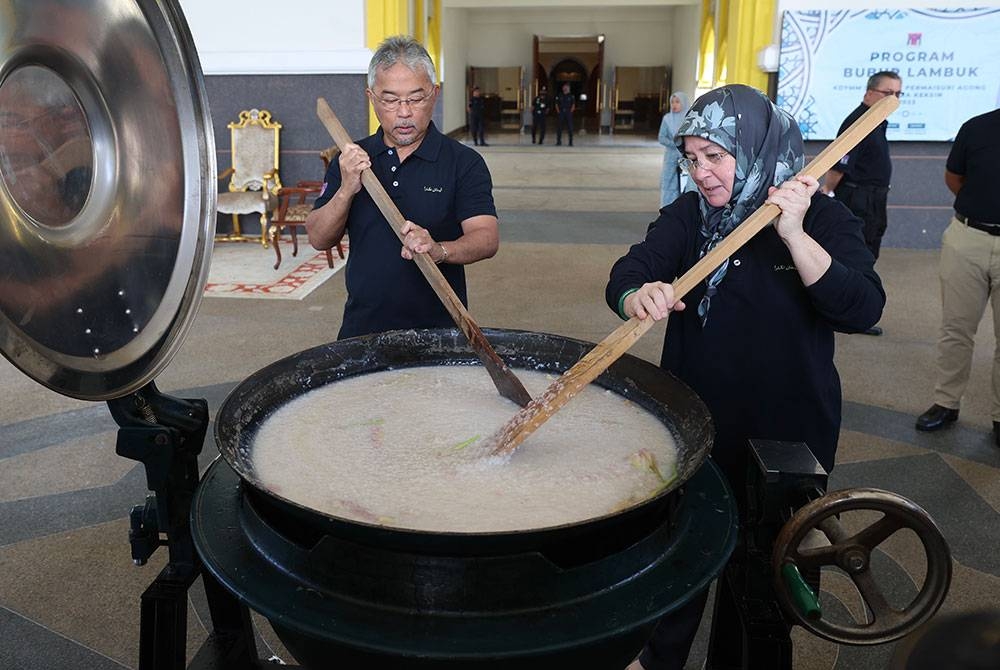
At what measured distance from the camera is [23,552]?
251cm

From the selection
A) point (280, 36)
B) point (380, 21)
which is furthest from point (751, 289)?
point (280, 36)

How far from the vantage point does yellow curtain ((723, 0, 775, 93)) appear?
6680 mm

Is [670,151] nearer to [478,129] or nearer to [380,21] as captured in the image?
[380,21]

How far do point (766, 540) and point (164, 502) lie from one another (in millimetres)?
983

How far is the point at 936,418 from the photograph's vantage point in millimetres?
3453

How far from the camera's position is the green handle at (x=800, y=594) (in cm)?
109

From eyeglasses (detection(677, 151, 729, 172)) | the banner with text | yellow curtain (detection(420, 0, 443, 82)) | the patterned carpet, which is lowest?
the patterned carpet

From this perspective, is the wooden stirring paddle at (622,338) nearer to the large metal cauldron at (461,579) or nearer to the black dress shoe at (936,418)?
the large metal cauldron at (461,579)

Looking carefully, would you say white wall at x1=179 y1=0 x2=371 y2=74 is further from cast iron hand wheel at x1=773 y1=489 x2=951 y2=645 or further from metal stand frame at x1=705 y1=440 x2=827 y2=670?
cast iron hand wheel at x1=773 y1=489 x2=951 y2=645

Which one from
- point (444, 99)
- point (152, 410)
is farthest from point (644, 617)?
point (444, 99)

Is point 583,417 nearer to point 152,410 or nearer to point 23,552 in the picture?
point 152,410

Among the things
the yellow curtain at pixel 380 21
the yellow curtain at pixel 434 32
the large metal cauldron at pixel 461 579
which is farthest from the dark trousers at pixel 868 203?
the yellow curtain at pixel 434 32

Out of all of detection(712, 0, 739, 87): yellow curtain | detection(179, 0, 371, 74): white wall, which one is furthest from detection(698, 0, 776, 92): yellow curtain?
detection(712, 0, 739, 87): yellow curtain

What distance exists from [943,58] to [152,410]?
6.76 meters
